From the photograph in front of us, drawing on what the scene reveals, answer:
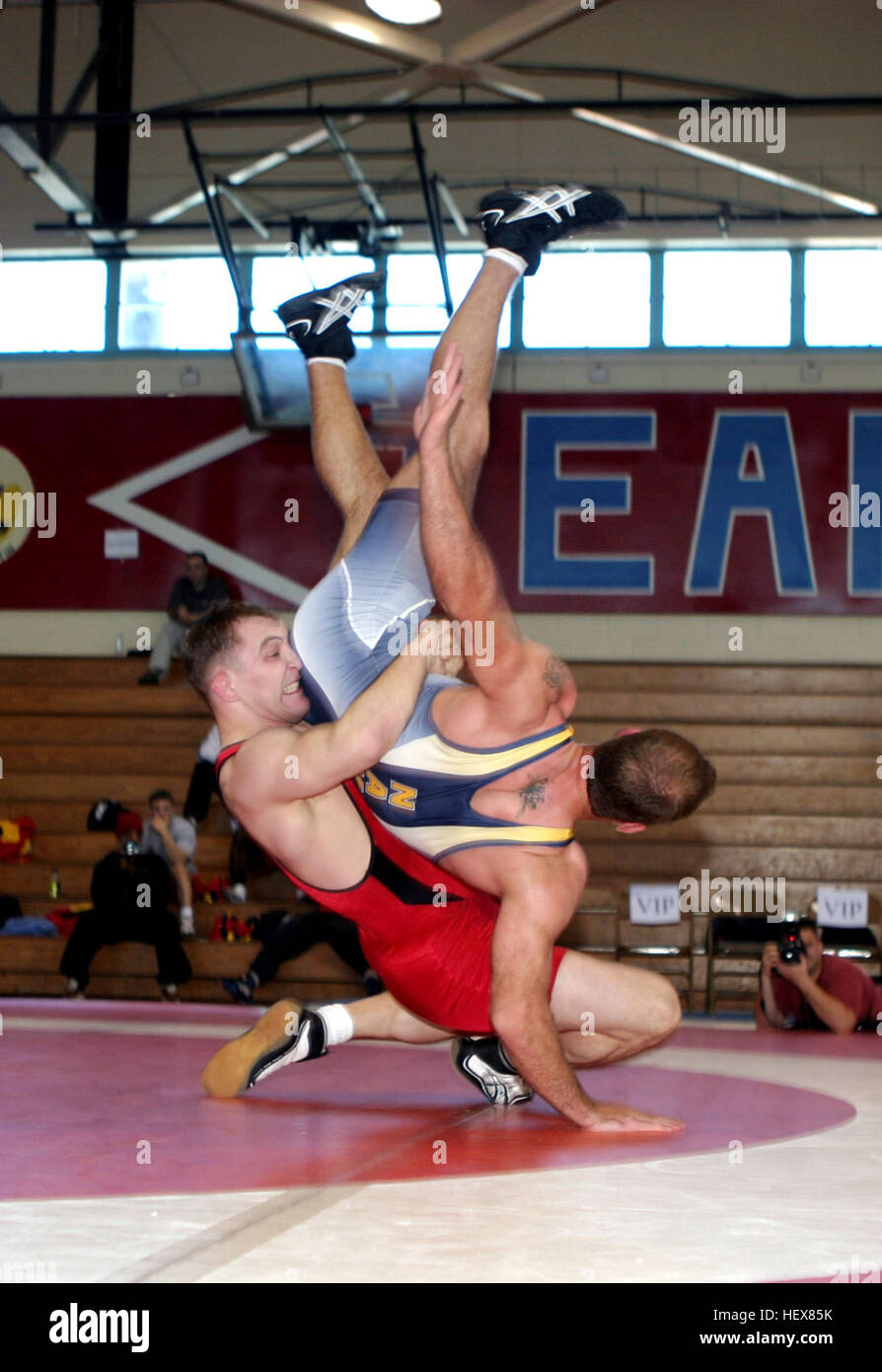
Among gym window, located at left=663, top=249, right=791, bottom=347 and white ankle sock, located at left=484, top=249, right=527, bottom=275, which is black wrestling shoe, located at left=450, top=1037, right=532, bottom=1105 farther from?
gym window, located at left=663, top=249, right=791, bottom=347

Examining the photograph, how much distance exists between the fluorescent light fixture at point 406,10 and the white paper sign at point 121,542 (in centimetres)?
499

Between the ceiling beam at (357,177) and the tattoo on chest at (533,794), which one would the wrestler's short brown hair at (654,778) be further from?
the ceiling beam at (357,177)

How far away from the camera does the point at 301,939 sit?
7055 mm

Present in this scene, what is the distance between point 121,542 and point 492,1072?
9.17 meters

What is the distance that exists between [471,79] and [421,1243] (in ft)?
28.5

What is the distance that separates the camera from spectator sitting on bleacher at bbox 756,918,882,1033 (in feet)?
18.0

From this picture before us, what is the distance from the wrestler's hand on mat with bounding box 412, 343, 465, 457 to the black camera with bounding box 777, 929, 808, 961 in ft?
10.3

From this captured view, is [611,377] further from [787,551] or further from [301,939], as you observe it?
[301,939]

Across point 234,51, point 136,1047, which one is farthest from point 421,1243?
point 234,51

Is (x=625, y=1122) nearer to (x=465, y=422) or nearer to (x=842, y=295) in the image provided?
(x=465, y=422)

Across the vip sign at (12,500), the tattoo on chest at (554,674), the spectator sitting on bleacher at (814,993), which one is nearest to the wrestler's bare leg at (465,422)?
the tattoo on chest at (554,674)

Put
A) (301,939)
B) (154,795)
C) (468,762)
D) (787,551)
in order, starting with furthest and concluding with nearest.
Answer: (787,551) < (154,795) < (301,939) < (468,762)

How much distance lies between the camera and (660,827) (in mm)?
9578

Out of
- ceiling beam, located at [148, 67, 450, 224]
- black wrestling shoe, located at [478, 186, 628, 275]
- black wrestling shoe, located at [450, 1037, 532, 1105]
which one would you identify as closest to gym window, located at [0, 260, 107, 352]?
Result: ceiling beam, located at [148, 67, 450, 224]
